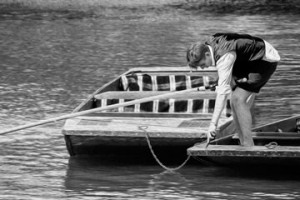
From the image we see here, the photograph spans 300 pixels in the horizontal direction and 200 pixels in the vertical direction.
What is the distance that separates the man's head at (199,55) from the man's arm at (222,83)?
0.45ft

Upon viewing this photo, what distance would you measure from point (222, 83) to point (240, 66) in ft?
2.04

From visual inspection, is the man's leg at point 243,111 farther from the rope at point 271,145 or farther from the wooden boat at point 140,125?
the wooden boat at point 140,125

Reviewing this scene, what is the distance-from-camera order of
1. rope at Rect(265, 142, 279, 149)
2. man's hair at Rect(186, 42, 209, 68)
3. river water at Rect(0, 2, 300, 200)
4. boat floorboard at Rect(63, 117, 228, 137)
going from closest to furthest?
1. man's hair at Rect(186, 42, 209, 68)
2. rope at Rect(265, 142, 279, 149)
3. river water at Rect(0, 2, 300, 200)
4. boat floorboard at Rect(63, 117, 228, 137)

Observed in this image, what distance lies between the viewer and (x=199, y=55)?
10594mm

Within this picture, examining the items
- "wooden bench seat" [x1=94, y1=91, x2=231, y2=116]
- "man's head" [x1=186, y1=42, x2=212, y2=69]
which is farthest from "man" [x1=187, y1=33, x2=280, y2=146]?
"wooden bench seat" [x1=94, y1=91, x2=231, y2=116]

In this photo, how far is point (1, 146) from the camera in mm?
13617

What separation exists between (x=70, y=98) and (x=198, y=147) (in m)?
6.64

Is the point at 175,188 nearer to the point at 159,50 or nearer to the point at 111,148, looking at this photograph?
the point at 111,148

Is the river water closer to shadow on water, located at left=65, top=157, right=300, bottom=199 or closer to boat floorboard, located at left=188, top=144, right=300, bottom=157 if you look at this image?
shadow on water, located at left=65, top=157, right=300, bottom=199

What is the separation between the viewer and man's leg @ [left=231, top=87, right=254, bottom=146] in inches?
440

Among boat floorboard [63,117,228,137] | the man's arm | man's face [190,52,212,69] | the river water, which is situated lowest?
the river water

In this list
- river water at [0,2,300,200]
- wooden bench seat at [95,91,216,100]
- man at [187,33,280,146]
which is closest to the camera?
man at [187,33,280,146]

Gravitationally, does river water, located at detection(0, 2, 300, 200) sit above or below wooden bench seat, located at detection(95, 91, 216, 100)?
below

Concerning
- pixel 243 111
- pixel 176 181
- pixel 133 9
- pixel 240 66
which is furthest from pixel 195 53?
pixel 133 9
